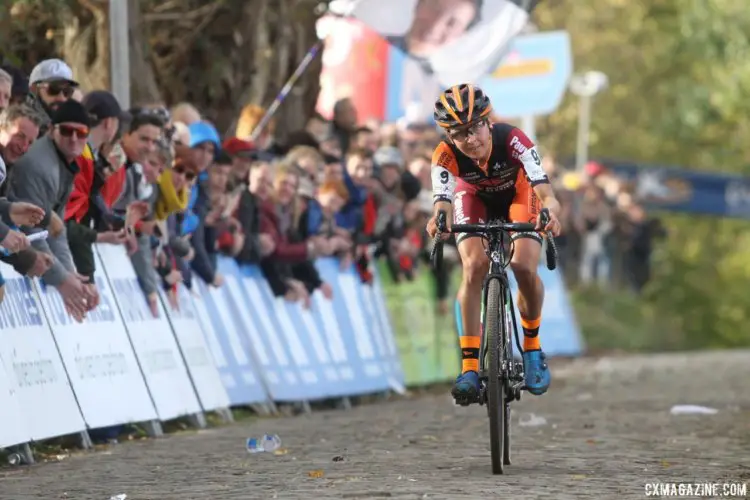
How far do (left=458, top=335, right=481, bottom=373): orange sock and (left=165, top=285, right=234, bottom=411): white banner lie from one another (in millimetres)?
3951

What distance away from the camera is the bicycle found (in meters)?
11.5

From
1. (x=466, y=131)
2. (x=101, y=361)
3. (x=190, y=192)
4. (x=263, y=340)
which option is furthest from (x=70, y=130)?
(x=263, y=340)

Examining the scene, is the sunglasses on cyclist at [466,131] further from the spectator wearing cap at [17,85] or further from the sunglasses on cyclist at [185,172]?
the sunglasses on cyclist at [185,172]

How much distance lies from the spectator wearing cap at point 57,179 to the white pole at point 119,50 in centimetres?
320

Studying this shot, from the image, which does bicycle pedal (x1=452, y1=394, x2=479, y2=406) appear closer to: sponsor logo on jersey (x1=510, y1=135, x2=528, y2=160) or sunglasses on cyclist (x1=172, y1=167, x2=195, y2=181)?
sponsor logo on jersey (x1=510, y1=135, x2=528, y2=160)

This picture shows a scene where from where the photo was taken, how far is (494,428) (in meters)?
11.4

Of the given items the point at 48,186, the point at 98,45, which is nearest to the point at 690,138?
the point at 98,45

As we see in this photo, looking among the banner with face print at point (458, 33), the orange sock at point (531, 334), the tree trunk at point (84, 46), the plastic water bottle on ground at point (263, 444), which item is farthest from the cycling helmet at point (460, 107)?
the banner with face print at point (458, 33)

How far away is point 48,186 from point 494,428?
11.8 ft

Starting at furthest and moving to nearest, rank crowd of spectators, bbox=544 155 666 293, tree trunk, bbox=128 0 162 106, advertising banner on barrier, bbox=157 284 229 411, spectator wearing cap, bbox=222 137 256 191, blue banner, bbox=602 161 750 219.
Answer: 1. blue banner, bbox=602 161 750 219
2. crowd of spectators, bbox=544 155 666 293
3. tree trunk, bbox=128 0 162 106
4. spectator wearing cap, bbox=222 137 256 191
5. advertising banner on barrier, bbox=157 284 229 411

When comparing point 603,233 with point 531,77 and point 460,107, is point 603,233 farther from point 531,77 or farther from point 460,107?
Answer: point 460,107

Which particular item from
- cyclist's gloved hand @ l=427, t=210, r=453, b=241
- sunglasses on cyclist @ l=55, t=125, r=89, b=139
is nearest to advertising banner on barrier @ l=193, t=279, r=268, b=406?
sunglasses on cyclist @ l=55, t=125, r=89, b=139

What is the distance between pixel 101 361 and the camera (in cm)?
1403

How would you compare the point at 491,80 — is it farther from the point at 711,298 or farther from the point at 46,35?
the point at 46,35
